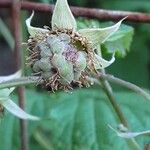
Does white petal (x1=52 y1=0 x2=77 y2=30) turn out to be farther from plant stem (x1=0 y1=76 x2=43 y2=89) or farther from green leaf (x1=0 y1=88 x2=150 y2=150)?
green leaf (x1=0 y1=88 x2=150 y2=150)

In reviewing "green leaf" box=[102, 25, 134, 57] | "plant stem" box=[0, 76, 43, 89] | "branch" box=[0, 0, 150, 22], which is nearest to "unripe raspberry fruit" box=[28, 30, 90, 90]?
"plant stem" box=[0, 76, 43, 89]

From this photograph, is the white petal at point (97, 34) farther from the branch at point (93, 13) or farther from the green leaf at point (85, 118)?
the green leaf at point (85, 118)

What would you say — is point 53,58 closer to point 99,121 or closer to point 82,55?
point 82,55

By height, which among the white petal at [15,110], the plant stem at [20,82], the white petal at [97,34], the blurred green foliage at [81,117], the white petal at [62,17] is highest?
the white petal at [62,17]

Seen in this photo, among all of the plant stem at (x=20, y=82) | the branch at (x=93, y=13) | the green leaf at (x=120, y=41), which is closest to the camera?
the plant stem at (x=20, y=82)

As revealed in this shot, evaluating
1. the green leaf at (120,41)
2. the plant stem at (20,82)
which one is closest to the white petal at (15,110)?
the plant stem at (20,82)

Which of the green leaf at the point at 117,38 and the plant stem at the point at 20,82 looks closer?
the plant stem at the point at 20,82

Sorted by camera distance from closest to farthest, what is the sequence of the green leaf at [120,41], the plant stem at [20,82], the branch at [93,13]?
the plant stem at [20,82] < the branch at [93,13] < the green leaf at [120,41]

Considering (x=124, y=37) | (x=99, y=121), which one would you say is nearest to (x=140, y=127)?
(x=99, y=121)

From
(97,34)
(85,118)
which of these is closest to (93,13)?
(97,34)
